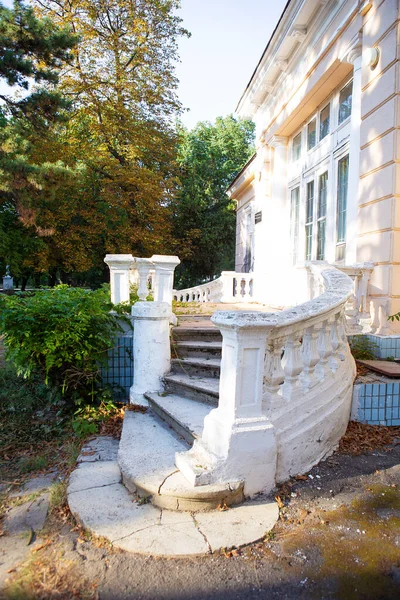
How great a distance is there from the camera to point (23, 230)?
56.0ft

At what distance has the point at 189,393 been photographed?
13.1ft

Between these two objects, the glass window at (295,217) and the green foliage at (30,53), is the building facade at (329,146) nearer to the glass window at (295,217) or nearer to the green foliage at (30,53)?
the glass window at (295,217)

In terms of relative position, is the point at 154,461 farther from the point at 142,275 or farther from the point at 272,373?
the point at 142,275

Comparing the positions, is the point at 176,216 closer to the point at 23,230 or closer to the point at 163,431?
the point at 23,230

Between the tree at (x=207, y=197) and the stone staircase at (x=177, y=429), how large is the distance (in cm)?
1471

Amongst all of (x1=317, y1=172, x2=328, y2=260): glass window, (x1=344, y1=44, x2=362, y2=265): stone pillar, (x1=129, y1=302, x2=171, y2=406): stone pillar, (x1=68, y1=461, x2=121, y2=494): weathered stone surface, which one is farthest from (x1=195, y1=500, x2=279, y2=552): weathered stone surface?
(x1=317, y1=172, x2=328, y2=260): glass window

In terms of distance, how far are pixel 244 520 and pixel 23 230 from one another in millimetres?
17321

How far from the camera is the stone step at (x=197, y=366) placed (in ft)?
→ 13.8

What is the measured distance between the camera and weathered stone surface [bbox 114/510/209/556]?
7.01ft

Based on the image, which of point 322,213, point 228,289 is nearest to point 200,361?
point 322,213

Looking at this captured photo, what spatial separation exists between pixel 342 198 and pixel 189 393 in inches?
169

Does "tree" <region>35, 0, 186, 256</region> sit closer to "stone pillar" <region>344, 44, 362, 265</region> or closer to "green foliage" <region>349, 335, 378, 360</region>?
"stone pillar" <region>344, 44, 362, 265</region>

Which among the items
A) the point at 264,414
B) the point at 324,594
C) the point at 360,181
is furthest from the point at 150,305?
the point at 360,181

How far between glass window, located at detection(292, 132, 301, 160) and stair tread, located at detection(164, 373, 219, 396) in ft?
20.3
